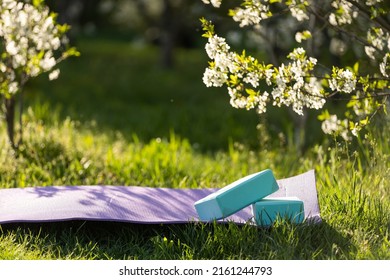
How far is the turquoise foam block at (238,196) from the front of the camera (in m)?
4.49

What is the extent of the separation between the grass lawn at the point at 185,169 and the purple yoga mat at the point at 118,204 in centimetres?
10

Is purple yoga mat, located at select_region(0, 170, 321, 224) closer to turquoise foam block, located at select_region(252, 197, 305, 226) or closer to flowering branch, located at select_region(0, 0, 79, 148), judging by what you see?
turquoise foam block, located at select_region(252, 197, 305, 226)

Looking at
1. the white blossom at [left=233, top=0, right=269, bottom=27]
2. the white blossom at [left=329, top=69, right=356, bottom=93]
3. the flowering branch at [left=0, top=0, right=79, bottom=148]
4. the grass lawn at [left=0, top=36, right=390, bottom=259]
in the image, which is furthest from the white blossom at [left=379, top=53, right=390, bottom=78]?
the flowering branch at [left=0, top=0, right=79, bottom=148]

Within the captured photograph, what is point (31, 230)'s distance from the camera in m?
4.68

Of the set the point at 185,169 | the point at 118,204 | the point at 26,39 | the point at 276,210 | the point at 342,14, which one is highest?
the point at 342,14

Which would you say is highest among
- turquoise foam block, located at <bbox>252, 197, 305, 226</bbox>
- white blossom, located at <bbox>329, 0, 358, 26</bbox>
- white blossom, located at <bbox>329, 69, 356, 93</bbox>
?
white blossom, located at <bbox>329, 0, 358, 26</bbox>

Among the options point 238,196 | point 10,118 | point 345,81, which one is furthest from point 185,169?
point 345,81

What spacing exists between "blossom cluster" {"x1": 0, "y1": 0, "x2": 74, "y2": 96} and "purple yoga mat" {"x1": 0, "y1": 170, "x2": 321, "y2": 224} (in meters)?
1.34

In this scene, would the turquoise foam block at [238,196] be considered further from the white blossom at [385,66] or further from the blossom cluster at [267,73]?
the white blossom at [385,66]

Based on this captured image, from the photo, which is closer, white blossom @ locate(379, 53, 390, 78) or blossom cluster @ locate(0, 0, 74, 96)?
white blossom @ locate(379, 53, 390, 78)

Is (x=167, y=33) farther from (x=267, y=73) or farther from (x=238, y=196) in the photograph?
(x=238, y=196)

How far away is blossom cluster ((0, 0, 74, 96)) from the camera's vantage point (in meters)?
6.09

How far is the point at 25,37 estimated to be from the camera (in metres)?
6.35

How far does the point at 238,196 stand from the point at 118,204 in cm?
82
